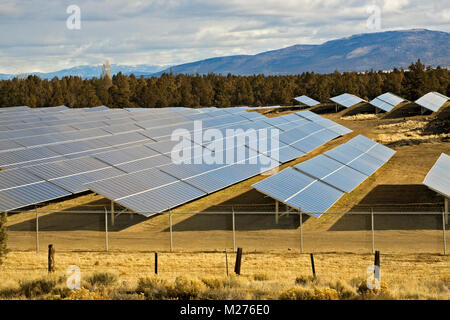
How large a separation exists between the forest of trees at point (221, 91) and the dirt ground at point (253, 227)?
67.1m

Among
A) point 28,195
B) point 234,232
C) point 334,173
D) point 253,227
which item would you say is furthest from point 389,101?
point 234,232

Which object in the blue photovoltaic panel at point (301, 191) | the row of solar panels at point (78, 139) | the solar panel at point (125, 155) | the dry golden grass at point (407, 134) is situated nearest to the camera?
the blue photovoltaic panel at point (301, 191)

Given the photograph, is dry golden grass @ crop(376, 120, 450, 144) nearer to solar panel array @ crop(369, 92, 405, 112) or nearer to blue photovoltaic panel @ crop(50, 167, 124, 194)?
solar panel array @ crop(369, 92, 405, 112)

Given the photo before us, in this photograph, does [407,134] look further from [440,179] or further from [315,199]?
[315,199]

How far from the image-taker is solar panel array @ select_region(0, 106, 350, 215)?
81.4 ft

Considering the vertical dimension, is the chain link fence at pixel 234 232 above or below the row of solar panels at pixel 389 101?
below

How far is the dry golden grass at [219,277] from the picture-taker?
13773mm

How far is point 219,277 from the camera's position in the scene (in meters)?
15.9

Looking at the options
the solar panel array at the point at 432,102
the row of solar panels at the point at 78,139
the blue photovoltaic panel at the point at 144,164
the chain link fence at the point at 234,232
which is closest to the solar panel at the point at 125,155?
the blue photovoltaic panel at the point at 144,164

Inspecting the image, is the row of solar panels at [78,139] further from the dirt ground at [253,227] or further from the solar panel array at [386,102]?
the solar panel array at [386,102]

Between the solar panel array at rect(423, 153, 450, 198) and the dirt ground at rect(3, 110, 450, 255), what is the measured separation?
1090 millimetres

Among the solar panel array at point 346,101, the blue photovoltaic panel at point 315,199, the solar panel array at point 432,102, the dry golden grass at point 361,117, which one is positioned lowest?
the blue photovoltaic panel at point 315,199

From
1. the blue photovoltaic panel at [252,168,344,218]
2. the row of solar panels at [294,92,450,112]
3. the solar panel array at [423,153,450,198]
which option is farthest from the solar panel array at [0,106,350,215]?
the row of solar panels at [294,92,450,112]
